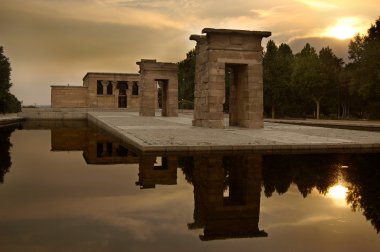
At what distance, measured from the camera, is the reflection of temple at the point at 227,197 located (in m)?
4.73

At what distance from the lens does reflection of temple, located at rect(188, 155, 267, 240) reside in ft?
15.5

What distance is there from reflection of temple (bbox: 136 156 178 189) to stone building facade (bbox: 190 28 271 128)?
9.79 m

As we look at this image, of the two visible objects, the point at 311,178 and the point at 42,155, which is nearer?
the point at 311,178

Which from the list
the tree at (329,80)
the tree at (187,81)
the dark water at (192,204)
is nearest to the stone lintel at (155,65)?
the tree at (329,80)

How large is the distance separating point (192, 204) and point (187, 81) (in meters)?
56.0

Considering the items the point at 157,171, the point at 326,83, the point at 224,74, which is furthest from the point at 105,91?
the point at 157,171

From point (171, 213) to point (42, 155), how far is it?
8015mm

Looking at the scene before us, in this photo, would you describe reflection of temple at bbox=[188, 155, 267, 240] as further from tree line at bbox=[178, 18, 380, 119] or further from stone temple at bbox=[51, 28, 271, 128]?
tree line at bbox=[178, 18, 380, 119]

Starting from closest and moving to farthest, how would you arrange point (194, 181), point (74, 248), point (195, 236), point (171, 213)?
point (74, 248) < point (195, 236) < point (171, 213) < point (194, 181)

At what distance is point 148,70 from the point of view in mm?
33625

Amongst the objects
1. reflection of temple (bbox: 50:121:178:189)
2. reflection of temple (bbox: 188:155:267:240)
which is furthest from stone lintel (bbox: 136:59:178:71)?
reflection of temple (bbox: 188:155:267:240)

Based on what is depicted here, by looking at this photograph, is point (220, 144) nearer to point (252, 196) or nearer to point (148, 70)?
point (252, 196)

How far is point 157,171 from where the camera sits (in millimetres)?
8648

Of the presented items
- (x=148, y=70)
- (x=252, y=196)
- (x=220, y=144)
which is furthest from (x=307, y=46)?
(x=252, y=196)
